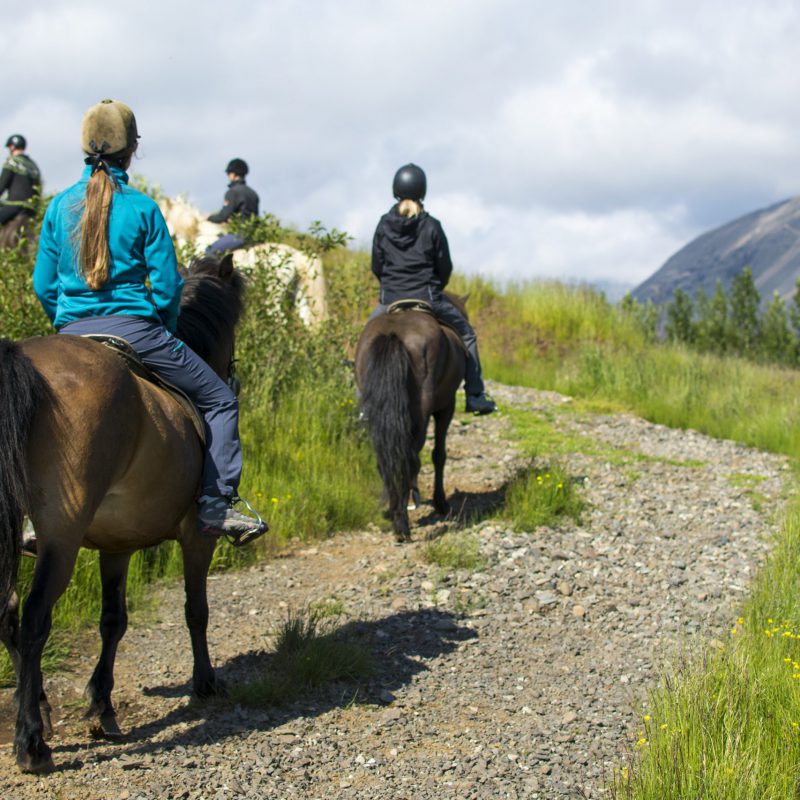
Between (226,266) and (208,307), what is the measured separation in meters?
0.28

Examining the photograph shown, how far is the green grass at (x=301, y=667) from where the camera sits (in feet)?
16.2

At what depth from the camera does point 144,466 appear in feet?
14.0

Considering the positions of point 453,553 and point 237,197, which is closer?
point 453,553

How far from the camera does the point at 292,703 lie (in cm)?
498

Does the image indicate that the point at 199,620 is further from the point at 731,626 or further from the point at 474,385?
the point at 474,385

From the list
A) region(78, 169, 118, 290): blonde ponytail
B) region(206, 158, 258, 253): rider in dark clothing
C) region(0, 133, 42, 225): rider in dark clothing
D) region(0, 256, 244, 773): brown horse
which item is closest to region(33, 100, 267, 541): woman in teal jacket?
region(78, 169, 118, 290): blonde ponytail

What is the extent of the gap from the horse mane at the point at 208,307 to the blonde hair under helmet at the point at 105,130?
945mm

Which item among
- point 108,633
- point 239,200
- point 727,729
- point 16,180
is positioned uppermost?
point 16,180

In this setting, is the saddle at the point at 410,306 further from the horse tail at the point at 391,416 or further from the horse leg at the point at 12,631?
the horse leg at the point at 12,631

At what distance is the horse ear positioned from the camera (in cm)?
535

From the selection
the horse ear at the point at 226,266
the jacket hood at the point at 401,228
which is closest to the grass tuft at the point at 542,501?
the jacket hood at the point at 401,228

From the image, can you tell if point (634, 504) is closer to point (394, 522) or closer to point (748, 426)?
point (394, 522)

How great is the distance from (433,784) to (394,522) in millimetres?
4014

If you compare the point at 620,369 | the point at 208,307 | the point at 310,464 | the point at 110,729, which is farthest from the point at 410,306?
the point at 620,369
